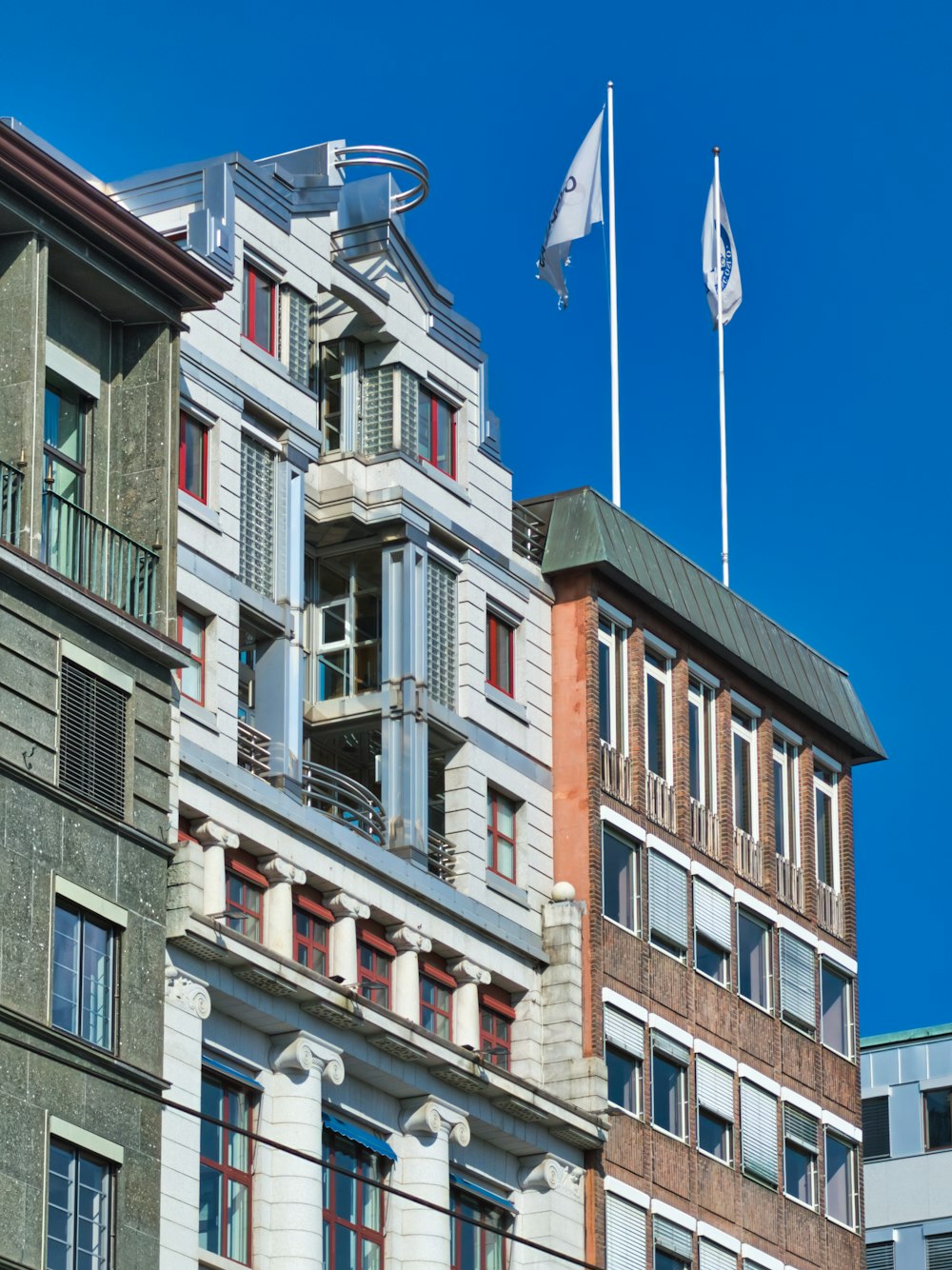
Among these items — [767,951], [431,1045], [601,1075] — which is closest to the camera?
[431,1045]

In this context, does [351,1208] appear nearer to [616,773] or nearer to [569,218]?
[616,773]

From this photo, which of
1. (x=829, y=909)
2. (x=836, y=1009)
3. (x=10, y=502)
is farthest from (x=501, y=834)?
(x=10, y=502)

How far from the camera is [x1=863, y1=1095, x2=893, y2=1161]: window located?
319 feet

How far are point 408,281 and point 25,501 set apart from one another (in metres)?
16.7

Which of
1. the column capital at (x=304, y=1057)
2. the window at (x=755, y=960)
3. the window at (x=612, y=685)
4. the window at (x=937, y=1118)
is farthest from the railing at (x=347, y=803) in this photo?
the window at (x=937, y=1118)

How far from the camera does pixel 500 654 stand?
72.0 m

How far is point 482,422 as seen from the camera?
72.8 m

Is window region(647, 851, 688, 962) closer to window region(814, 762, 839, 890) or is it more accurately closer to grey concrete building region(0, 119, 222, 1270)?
window region(814, 762, 839, 890)

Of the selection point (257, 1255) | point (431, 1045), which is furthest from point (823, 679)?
point (257, 1255)

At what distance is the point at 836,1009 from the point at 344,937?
17.4m

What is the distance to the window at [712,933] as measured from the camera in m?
74.3

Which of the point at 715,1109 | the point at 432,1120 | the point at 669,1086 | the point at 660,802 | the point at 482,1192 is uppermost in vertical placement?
the point at 660,802

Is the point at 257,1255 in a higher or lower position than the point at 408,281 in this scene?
lower

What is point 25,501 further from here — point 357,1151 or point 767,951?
point 767,951
